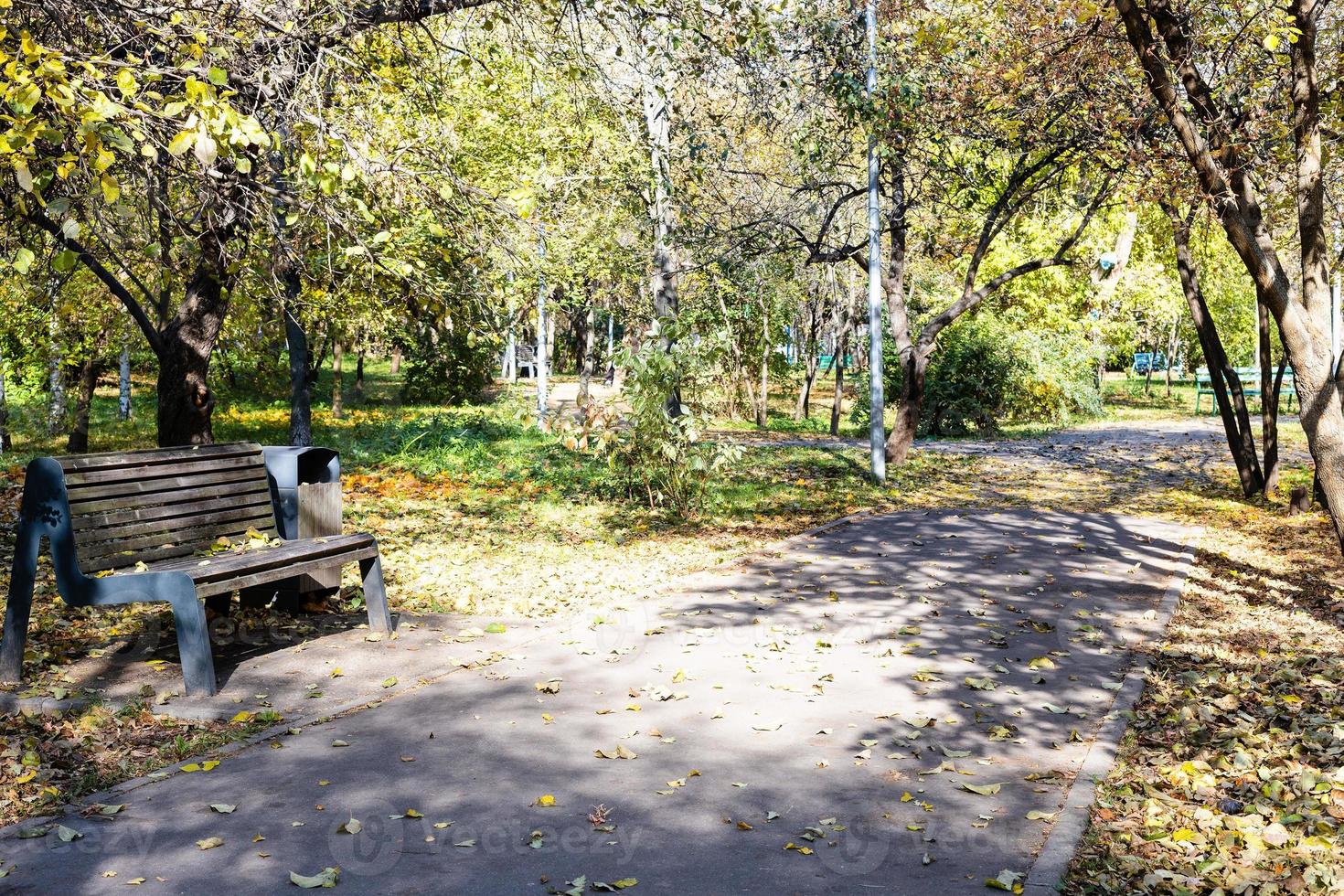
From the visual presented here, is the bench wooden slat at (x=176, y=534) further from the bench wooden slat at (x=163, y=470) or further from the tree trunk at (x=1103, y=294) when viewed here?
the tree trunk at (x=1103, y=294)

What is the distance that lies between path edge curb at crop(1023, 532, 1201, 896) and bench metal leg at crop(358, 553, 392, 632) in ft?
12.8

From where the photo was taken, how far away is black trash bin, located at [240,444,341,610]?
22.1 feet

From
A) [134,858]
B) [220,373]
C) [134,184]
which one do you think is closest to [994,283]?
[134,184]

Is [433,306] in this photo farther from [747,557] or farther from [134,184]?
[747,557]

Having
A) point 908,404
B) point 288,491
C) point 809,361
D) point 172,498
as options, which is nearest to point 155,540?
point 172,498

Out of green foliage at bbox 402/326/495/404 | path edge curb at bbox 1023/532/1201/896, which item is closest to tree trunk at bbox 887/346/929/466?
path edge curb at bbox 1023/532/1201/896

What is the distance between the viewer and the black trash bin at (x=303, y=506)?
22.1 feet

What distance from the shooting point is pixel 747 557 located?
929 cm

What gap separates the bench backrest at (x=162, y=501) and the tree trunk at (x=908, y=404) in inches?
436

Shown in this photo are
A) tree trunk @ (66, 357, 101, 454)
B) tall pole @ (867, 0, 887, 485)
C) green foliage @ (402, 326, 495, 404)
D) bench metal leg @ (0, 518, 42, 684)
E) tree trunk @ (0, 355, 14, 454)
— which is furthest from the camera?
green foliage @ (402, 326, 495, 404)

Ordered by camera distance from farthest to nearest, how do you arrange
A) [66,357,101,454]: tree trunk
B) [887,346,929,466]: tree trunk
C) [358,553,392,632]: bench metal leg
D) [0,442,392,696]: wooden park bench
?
1. [66,357,101,454]: tree trunk
2. [887,346,929,466]: tree trunk
3. [358,553,392,632]: bench metal leg
4. [0,442,392,696]: wooden park bench

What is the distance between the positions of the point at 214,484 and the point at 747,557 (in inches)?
176

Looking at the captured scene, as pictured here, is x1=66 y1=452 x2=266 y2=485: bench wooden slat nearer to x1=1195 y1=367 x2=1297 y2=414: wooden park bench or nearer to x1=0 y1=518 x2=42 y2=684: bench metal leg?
x1=0 y1=518 x2=42 y2=684: bench metal leg

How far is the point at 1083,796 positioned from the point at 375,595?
13.2 ft
